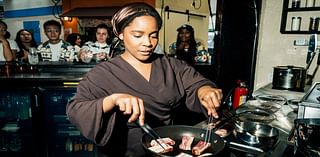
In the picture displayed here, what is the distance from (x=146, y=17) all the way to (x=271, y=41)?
2.48m

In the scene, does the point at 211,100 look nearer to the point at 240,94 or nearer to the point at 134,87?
the point at 134,87

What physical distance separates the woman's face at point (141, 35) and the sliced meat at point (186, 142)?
17.7 inches

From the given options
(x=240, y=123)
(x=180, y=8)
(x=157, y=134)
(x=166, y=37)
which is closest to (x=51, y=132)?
(x=157, y=134)

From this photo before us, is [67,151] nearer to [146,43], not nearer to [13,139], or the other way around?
[13,139]

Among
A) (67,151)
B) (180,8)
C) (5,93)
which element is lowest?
(67,151)

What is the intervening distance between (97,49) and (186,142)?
2.47 meters

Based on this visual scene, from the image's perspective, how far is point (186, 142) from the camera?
1.14 metres

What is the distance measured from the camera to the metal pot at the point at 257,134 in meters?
1.16

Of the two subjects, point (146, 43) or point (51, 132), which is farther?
point (51, 132)

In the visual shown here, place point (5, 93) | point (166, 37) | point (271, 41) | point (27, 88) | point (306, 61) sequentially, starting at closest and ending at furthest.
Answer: point (27, 88)
point (5, 93)
point (306, 61)
point (271, 41)
point (166, 37)

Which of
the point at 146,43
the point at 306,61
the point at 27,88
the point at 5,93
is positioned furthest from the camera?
the point at 306,61

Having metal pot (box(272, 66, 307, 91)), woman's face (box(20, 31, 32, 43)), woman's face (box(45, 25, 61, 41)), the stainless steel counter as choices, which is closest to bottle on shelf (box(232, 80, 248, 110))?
the stainless steel counter

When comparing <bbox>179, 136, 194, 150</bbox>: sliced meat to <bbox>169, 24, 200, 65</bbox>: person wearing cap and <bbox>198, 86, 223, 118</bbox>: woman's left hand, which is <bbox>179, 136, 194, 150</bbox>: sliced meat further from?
<bbox>169, 24, 200, 65</bbox>: person wearing cap

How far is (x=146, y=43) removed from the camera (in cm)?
113
